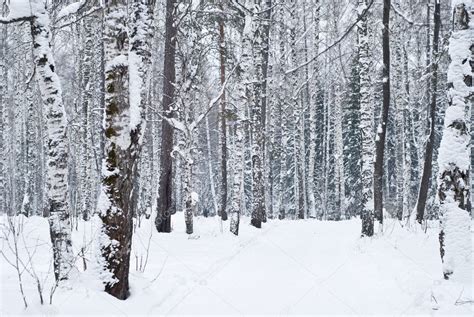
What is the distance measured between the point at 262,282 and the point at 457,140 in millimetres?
3531

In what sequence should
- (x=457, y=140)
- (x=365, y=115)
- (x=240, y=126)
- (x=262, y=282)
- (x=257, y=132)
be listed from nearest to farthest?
(x=457, y=140) < (x=262, y=282) < (x=365, y=115) < (x=240, y=126) < (x=257, y=132)

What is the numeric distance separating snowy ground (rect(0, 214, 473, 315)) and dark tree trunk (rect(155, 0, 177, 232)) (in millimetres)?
1036

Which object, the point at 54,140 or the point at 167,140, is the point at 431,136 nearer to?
the point at 167,140

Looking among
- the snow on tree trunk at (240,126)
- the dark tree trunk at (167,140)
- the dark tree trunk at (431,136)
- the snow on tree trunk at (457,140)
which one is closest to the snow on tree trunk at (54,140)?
the snow on tree trunk at (457,140)

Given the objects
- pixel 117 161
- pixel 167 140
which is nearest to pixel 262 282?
pixel 117 161

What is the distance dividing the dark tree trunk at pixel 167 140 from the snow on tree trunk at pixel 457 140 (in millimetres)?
7006

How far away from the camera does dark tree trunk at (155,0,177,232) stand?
445 inches

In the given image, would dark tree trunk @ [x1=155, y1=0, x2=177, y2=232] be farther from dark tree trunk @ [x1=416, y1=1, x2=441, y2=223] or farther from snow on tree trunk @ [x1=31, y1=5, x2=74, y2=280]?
dark tree trunk @ [x1=416, y1=1, x2=441, y2=223]

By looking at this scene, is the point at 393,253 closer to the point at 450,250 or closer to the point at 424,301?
the point at 450,250

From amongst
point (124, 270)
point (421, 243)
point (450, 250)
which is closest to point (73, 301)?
point (124, 270)

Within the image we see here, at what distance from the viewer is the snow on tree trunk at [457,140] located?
595 centimetres

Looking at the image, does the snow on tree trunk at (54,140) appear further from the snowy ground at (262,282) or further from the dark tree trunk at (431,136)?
the dark tree trunk at (431,136)

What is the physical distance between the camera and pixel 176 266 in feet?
23.2

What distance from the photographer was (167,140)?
11.9 metres
